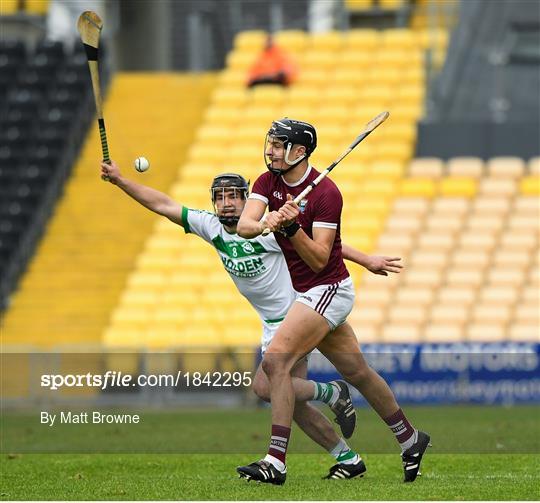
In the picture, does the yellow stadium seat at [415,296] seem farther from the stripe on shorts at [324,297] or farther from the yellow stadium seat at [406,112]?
the stripe on shorts at [324,297]

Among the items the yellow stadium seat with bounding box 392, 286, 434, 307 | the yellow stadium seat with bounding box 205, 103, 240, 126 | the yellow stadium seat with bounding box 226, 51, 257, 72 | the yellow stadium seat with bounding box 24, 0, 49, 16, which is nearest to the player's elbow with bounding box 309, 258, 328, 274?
the yellow stadium seat with bounding box 392, 286, 434, 307

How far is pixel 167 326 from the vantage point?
72.6 ft

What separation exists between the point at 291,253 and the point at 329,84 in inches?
681

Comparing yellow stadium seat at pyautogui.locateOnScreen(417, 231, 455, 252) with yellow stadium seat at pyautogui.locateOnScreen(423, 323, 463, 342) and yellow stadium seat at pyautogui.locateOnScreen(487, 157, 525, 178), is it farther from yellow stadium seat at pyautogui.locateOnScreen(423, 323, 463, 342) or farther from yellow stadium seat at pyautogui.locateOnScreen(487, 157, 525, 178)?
yellow stadium seat at pyautogui.locateOnScreen(423, 323, 463, 342)

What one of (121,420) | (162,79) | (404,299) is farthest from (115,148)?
(121,420)

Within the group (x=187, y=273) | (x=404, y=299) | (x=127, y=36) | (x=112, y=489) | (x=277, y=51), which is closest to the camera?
(x=112, y=489)

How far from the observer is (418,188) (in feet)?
79.9

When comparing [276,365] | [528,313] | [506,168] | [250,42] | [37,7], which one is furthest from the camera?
[37,7]

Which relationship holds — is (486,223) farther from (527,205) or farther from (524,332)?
(524,332)

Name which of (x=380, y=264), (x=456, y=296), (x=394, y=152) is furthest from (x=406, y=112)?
(x=380, y=264)

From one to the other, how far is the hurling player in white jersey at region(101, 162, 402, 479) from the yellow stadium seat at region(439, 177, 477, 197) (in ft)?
45.9

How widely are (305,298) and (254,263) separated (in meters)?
0.67

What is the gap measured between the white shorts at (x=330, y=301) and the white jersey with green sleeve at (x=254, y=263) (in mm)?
584

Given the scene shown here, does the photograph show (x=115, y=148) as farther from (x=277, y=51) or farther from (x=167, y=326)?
(x=167, y=326)
